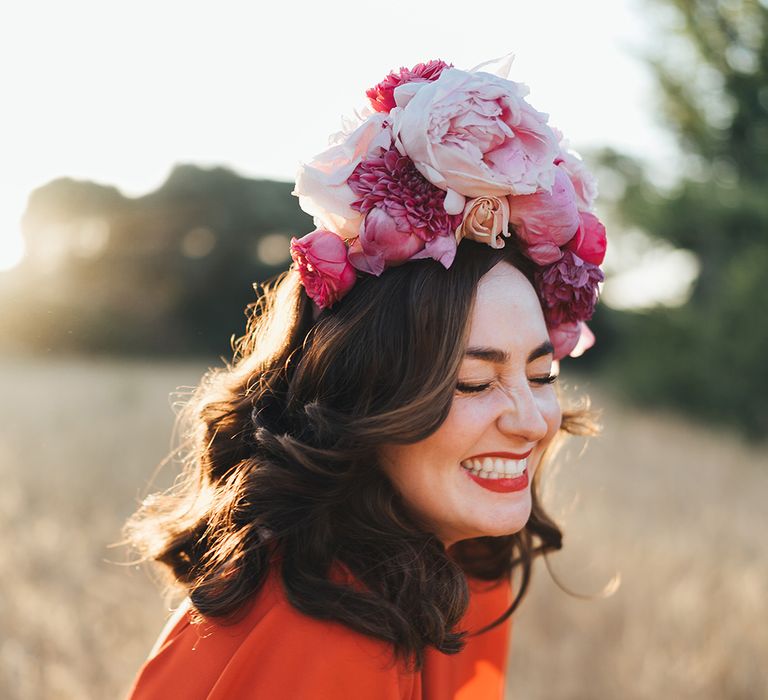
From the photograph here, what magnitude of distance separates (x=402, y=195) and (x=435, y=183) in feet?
0.27

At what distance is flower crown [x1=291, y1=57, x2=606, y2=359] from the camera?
1911 millimetres

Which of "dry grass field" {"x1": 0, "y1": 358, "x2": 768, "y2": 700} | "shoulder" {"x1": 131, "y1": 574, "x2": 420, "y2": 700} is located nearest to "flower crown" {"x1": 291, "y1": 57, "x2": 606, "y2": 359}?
"shoulder" {"x1": 131, "y1": 574, "x2": 420, "y2": 700}

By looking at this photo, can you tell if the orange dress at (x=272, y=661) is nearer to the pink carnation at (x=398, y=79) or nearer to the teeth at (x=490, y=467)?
the teeth at (x=490, y=467)

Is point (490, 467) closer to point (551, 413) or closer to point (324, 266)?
point (551, 413)

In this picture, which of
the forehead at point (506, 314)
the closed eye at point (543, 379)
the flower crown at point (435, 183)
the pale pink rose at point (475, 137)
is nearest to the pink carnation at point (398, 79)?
the flower crown at point (435, 183)

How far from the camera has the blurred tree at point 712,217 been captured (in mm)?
12773

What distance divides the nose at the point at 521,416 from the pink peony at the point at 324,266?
1.59 feet

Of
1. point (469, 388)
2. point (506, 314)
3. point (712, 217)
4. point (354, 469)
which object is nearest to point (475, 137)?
point (506, 314)

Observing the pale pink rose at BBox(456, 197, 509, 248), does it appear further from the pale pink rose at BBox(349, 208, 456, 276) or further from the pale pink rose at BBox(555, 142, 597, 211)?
the pale pink rose at BBox(555, 142, 597, 211)

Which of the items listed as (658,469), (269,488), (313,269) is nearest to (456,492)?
(269,488)

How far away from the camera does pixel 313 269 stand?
197 centimetres

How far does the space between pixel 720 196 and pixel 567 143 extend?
13.7 m

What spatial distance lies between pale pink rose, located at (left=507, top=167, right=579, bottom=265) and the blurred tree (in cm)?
1133

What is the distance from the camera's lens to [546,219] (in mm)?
2045
